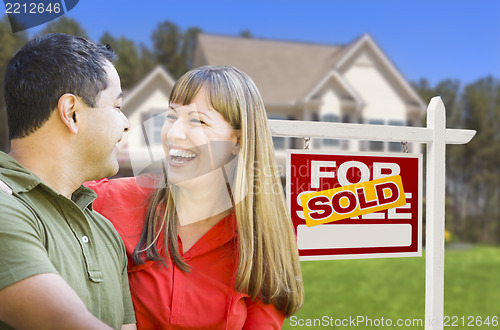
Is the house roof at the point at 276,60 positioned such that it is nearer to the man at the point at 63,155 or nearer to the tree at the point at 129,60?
the tree at the point at 129,60

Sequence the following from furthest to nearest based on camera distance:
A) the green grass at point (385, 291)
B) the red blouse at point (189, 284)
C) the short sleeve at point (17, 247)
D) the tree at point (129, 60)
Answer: the tree at point (129, 60)
the green grass at point (385, 291)
the red blouse at point (189, 284)
the short sleeve at point (17, 247)

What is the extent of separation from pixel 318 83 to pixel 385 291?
657 centimetres

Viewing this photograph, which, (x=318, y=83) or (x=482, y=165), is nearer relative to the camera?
(x=318, y=83)

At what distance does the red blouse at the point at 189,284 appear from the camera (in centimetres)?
184

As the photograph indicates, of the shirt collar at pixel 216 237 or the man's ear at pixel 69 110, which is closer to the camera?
the man's ear at pixel 69 110

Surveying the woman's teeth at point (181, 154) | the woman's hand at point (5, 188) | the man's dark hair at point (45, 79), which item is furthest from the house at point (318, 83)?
the woman's hand at point (5, 188)

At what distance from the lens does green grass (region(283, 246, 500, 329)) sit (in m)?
6.54

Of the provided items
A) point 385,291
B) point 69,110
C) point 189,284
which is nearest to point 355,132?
point 189,284

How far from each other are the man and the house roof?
1091 cm

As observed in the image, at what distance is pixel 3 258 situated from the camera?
3.80ft

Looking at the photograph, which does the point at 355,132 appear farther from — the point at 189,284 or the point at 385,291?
the point at 385,291

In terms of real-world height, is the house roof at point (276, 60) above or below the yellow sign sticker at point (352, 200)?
above

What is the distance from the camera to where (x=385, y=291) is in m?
7.35

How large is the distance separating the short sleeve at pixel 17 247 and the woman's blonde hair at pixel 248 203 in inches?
25.0
